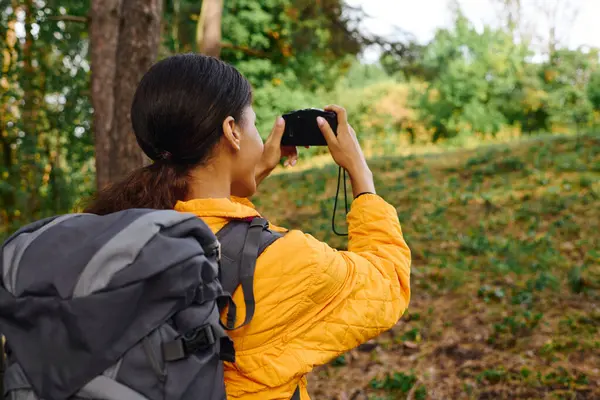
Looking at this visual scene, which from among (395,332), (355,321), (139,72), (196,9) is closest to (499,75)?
(196,9)

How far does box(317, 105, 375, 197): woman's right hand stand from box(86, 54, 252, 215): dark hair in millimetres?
304

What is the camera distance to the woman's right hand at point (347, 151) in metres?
1.64

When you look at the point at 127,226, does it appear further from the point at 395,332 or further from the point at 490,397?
the point at 395,332

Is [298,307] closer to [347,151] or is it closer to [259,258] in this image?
[259,258]

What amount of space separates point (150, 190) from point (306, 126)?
1.71 ft

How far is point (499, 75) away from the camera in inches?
875

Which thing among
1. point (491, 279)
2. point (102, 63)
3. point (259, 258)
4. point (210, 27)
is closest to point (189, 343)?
point (259, 258)

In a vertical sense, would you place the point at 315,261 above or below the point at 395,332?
above

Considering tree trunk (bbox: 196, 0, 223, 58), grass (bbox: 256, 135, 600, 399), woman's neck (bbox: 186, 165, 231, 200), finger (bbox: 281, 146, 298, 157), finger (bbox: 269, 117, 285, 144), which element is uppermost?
tree trunk (bbox: 196, 0, 223, 58)

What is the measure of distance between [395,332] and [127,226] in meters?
4.46

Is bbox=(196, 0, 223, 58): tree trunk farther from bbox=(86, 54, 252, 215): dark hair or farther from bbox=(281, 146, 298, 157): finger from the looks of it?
bbox=(86, 54, 252, 215): dark hair

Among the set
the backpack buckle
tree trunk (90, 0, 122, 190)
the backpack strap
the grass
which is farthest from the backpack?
tree trunk (90, 0, 122, 190)

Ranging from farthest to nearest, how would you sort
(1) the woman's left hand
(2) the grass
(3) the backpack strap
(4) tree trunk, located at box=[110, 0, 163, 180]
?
1. (2) the grass
2. (4) tree trunk, located at box=[110, 0, 163, 180]
3. (1) the woman's left hand
4. (3) the backpack strap

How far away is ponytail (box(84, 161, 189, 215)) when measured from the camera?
1.41m
